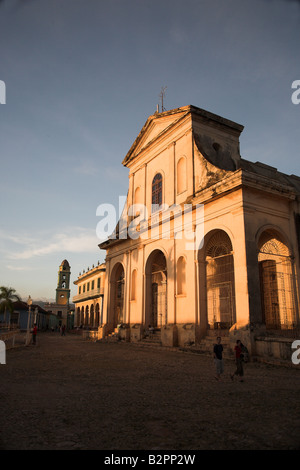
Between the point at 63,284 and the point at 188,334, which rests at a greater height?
the point at 63,284

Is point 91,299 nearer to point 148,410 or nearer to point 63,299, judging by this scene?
point 63,299

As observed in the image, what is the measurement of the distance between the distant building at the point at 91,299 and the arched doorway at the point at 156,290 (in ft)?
56.4

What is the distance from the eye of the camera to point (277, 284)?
1495cm

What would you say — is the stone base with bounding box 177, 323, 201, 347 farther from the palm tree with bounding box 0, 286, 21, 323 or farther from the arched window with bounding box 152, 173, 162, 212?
the palm tree with bounding box 0, 286, 21, 323

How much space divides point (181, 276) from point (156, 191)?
5.80 metres

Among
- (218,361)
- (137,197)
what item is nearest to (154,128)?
(137,197)

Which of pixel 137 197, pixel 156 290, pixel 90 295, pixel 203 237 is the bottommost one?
pixel 156 290

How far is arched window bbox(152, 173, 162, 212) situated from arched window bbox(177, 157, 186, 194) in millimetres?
1887

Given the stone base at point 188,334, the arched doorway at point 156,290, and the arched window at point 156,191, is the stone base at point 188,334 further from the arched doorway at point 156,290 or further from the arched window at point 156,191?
the arched window at point 156,191

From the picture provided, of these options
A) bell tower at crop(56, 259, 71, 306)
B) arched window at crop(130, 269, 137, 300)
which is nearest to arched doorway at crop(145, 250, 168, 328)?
arched window at crop(130, 269, 137, 300)

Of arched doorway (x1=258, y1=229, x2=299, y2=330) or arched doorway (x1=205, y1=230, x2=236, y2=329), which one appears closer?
arched doorway (x1=258, y1=229, x2=299, y2=330)

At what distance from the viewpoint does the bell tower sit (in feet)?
197

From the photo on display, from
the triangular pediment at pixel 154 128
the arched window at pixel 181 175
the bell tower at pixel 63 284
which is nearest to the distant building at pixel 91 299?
the bell tower at pixel 63 284
